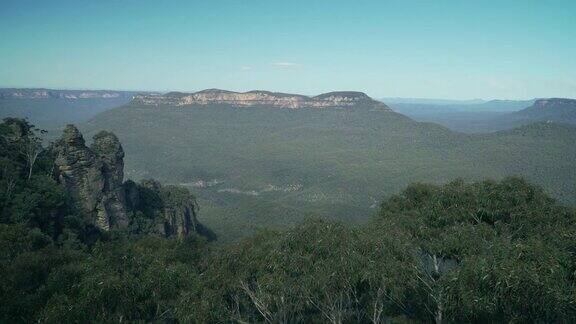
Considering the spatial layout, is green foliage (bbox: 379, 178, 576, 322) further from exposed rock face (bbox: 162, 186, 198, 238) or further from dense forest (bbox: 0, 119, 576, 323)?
exposed rock face (bbox: 162, 186, 198, 238)

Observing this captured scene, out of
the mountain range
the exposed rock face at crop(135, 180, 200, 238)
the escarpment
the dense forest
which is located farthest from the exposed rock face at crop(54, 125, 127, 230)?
the mountain range

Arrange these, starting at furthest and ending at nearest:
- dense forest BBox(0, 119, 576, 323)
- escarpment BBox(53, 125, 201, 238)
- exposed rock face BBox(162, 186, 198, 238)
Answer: exposed rock face BBox(162, 186, 198, 238), escarpment BBox(53, 125, 201, 238), dense forest BBox(0, 119, 576, 323)

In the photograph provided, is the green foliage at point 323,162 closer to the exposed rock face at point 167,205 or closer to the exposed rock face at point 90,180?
the exposed rock face at point 167,205

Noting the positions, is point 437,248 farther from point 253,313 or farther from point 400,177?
point 400,177

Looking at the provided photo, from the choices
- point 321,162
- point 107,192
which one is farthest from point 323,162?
point 107,192

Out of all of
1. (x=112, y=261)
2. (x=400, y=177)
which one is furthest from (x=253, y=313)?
(x=400, y=177)

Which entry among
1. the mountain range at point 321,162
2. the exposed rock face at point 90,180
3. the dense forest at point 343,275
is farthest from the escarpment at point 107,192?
the dense forest at point 343,275
